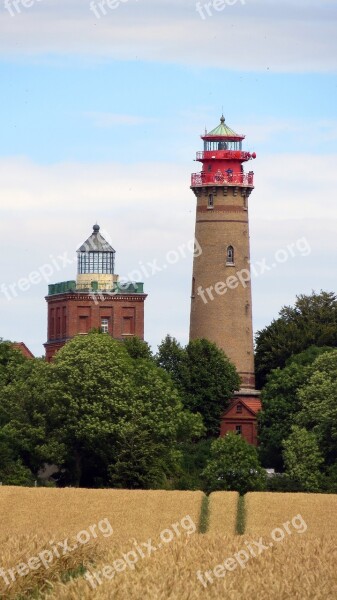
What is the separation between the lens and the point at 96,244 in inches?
5374

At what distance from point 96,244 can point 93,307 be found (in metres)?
6.43

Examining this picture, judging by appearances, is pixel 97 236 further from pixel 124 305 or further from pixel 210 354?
pixel 210 354

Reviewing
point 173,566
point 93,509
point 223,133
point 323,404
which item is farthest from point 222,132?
point 173,566

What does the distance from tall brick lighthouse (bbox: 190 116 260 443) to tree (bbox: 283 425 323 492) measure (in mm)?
21150

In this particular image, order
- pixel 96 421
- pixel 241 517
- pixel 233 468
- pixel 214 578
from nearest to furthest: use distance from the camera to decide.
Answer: pixel 214 578 → pixel 241 517 → pixel 233 468 → pixel 96 421

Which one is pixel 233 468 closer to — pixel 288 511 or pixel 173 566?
pixel 288 511

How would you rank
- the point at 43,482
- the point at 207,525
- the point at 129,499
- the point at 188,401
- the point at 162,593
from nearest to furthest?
the point at 162,593 → the point at 207,525 → the point at 129,499 → the point at 43,482 → the point at 188,401

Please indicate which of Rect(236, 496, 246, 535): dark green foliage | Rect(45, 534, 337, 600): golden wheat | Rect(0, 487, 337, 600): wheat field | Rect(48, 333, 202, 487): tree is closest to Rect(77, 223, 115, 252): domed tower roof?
Rect(48, 333, 202, 487): tree

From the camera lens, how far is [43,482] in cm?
9512

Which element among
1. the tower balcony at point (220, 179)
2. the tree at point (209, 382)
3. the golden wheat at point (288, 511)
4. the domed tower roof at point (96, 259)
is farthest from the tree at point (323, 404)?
the golden wheat at point (288, 511)

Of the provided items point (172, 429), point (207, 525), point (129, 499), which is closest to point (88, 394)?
point (172, 429)

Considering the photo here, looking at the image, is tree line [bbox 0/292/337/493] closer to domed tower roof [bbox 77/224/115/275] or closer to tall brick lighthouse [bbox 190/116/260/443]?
tall brick lighthouse [bbox 190/116/260/443]

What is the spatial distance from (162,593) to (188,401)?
85.1m

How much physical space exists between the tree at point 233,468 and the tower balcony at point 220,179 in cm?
3151
